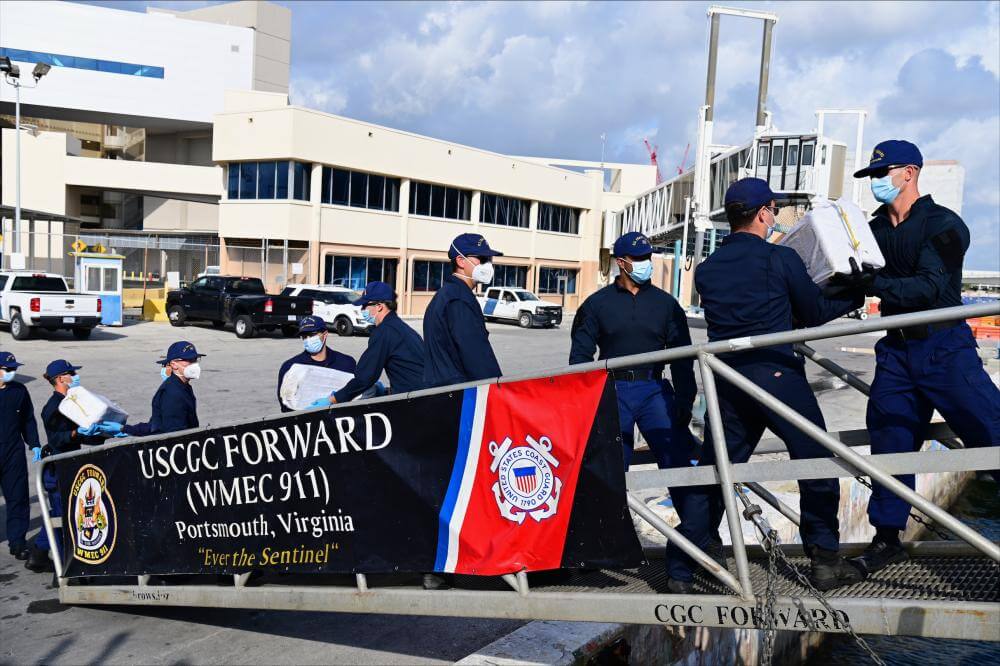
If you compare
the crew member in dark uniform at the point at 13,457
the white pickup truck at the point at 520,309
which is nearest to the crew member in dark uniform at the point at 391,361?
the crew member in dark uniform at the point at 13,457

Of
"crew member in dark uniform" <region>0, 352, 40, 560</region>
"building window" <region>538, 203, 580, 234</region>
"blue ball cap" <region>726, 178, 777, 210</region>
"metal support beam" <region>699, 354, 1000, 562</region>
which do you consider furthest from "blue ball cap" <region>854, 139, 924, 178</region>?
"building window" <region>538, 203, 580, 234</region>

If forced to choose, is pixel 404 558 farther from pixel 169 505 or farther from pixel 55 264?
pixel 55 264

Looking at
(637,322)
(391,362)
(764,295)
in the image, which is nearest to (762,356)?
(764,295)

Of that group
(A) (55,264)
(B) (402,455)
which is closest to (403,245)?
(A) (55,264)

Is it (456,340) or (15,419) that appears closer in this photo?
(456,340)

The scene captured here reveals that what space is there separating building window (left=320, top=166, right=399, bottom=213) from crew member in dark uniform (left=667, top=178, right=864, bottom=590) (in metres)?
31.6

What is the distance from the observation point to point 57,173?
4622 cm

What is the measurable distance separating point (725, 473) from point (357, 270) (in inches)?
1314

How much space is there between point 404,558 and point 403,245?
33916 mm

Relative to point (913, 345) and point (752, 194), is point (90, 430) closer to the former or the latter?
point (752, 194)

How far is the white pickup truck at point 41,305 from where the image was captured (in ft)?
66.5

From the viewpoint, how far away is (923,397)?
137 inches

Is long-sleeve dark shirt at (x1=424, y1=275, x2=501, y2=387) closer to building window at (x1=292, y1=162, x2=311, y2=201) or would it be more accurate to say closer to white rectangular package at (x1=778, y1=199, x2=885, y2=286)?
white rectangular package at (x1=778, y1=199, x2=885, y2=286)

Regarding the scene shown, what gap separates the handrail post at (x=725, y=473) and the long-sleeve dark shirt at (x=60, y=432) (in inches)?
190
